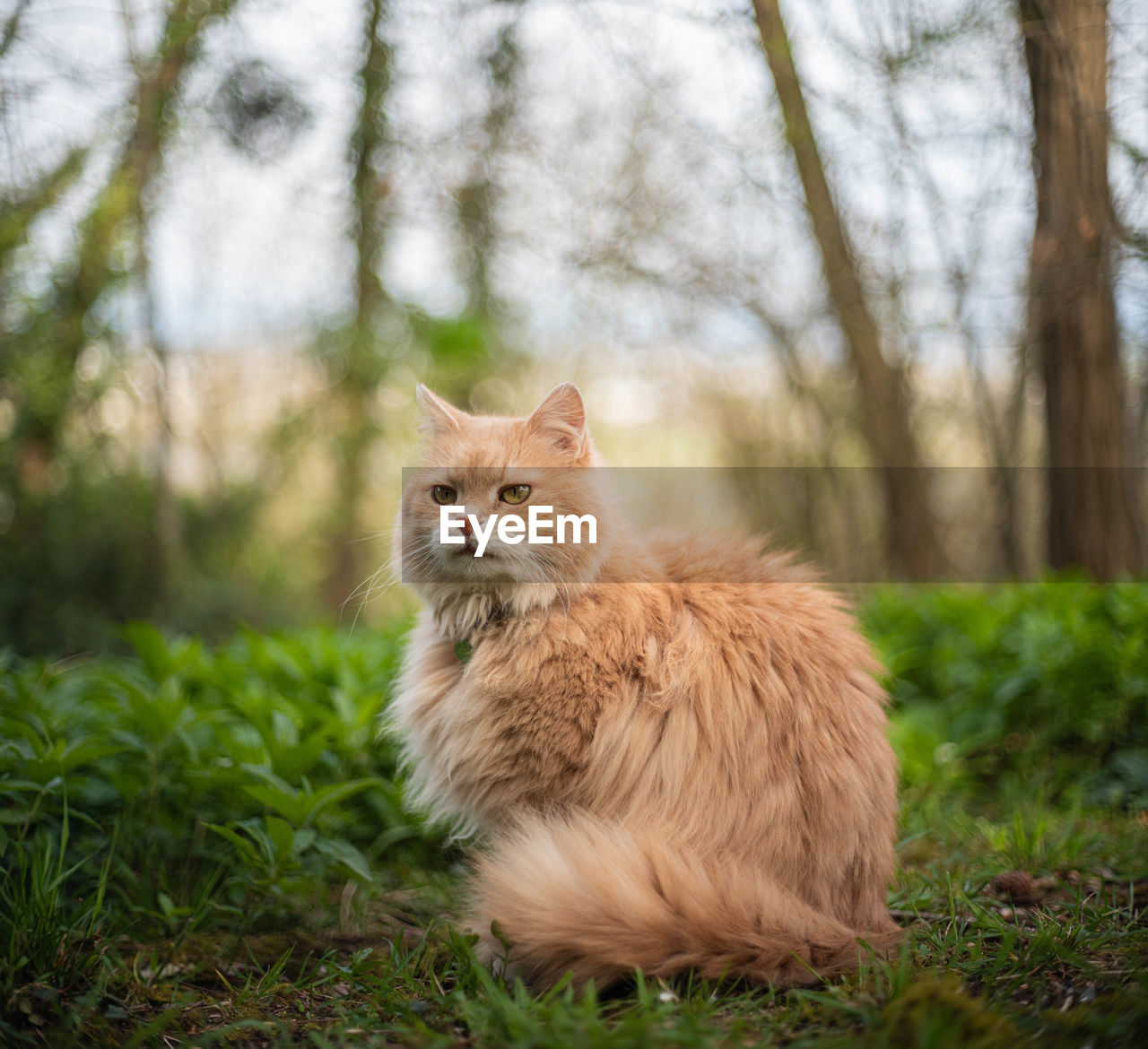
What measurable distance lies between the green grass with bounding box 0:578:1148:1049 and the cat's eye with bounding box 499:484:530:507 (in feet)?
3.43

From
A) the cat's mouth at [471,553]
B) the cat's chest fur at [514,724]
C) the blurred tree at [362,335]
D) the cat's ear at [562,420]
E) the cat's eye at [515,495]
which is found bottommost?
the cat's chest fur at [514,724]

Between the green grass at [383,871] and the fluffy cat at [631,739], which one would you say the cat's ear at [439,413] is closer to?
the fluffy cat at [631,739]

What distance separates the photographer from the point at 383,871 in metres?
3.21

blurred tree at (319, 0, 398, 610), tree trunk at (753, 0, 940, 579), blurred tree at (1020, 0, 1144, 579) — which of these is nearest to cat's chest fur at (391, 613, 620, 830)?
blurred tree at (1020, 0, 1144, 579)

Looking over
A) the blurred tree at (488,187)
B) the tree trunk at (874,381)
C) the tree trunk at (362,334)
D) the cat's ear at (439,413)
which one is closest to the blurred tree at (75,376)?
the tree trunk at (362,334)

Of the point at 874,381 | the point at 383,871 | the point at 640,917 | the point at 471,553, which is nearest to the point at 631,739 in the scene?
the point at 640,917

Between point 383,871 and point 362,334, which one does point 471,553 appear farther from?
point 362,334

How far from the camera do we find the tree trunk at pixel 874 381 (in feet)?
18.1

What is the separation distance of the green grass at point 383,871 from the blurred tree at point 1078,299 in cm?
154

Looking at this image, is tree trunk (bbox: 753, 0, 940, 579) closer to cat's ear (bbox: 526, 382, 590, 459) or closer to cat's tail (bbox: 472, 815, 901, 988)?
cat's ear (bbox: 526, 382, 590, 459)

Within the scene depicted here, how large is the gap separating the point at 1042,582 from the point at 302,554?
26.4ft

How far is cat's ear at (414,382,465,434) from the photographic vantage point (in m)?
2.67

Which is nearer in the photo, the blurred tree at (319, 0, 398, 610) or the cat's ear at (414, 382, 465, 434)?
the cat's ear at (414, 382, 465, 434)

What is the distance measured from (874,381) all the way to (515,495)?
5.07 m
